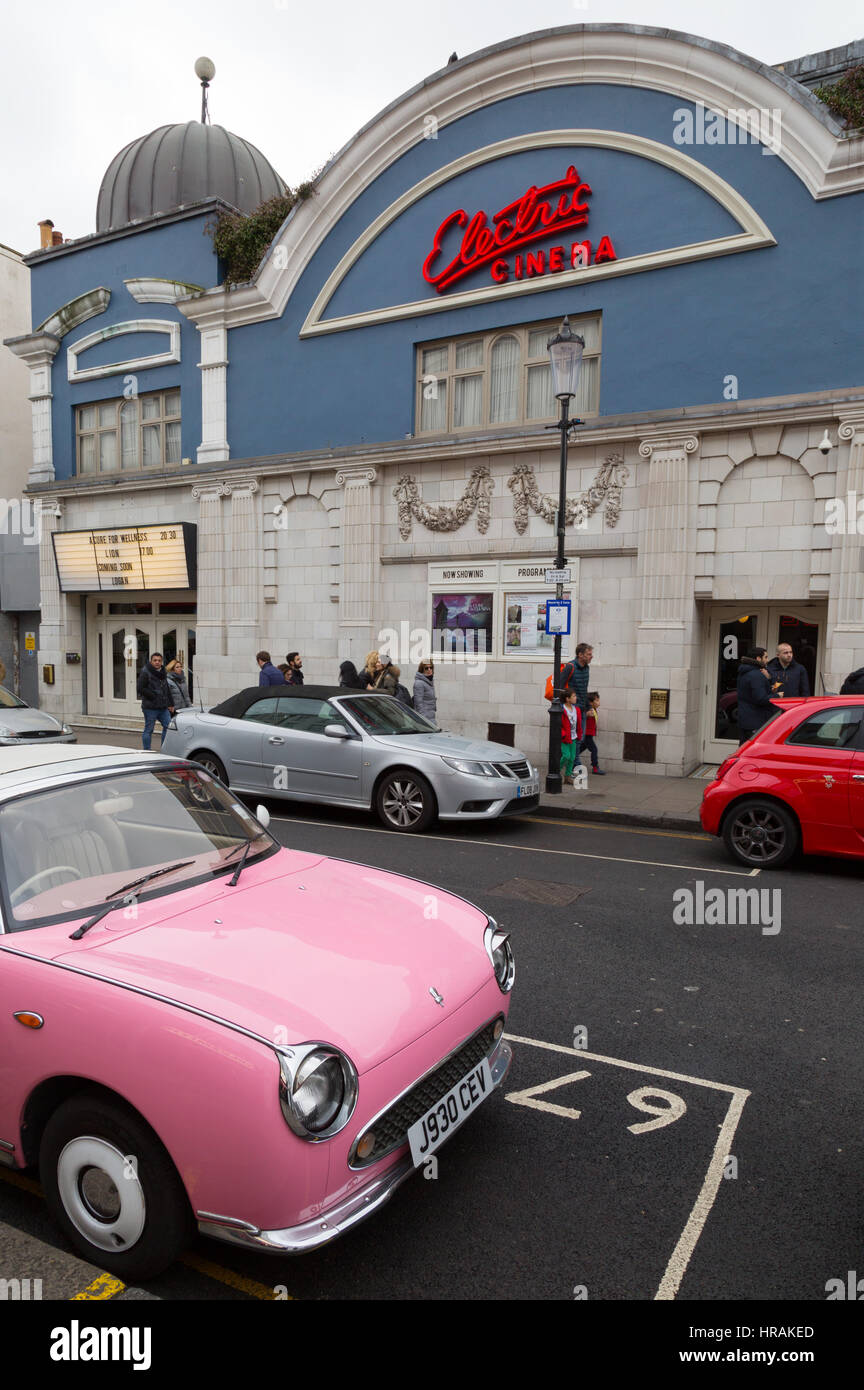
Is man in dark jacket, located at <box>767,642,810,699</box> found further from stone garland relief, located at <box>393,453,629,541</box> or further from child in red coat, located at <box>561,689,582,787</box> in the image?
stone garland relief, located at <box>393,453,629,541</box>

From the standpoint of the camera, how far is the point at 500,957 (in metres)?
3.41

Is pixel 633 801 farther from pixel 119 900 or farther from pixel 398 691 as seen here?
pixel 119 900

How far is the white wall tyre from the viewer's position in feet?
8.01

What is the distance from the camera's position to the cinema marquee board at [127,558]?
17.6 m

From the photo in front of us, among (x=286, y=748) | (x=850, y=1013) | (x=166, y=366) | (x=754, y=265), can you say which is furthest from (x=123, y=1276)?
(x=166, y=366)

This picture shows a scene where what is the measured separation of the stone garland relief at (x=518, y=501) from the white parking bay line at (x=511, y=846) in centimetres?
635

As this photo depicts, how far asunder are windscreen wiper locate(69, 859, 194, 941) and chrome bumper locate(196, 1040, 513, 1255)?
0.99 meters

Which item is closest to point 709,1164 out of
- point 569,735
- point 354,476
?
point 569,735

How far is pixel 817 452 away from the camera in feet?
37.8

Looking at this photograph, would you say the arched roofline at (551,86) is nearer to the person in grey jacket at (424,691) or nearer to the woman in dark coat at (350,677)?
the woman in dark coat at (350,677)

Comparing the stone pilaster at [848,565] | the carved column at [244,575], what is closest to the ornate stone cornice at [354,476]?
the carved column at [244,575]

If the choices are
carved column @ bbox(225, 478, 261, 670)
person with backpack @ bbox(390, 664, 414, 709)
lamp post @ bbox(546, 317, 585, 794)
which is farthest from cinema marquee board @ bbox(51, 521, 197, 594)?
lamp post @ bbox(546, 317, 585, 794)
